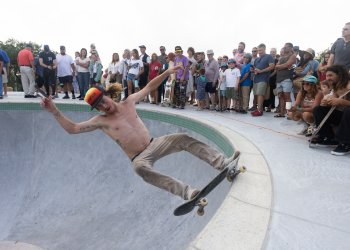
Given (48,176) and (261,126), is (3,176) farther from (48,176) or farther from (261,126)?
(261,126)

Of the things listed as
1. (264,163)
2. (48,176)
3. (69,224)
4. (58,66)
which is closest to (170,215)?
(264,163)

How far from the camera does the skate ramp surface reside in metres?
4.98

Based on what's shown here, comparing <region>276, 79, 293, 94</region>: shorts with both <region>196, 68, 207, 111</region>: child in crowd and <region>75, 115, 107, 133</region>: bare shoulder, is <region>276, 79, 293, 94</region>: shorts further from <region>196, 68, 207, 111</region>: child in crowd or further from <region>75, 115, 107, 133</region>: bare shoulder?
<region>75, 115, 107, 133</region>: bare shoulder

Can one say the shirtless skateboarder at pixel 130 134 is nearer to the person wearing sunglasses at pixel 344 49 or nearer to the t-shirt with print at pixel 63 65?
the person wearing sunglasses at pixel 344 49

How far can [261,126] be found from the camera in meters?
6.47

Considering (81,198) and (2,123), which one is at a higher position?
(2,123)

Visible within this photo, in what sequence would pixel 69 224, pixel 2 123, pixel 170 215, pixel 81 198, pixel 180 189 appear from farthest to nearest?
1. pixel 2 123
2. pixel 81 198
3. pixel 69 224
4. pixel 170 215
5. pixel 180 189

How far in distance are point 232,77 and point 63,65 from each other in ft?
21.3

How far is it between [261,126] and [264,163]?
2.86m

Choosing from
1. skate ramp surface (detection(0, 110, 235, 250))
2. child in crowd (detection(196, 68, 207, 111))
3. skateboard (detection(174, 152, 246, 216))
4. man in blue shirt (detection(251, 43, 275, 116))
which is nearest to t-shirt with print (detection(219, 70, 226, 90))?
child in crowd (detection(196, 68, 207, 111))

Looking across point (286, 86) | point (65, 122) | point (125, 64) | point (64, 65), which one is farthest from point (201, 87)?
point (65, 122)

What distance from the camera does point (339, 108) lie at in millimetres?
4383

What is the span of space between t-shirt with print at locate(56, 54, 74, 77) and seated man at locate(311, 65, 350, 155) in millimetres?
9087

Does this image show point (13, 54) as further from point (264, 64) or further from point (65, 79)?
point (264, 64)
